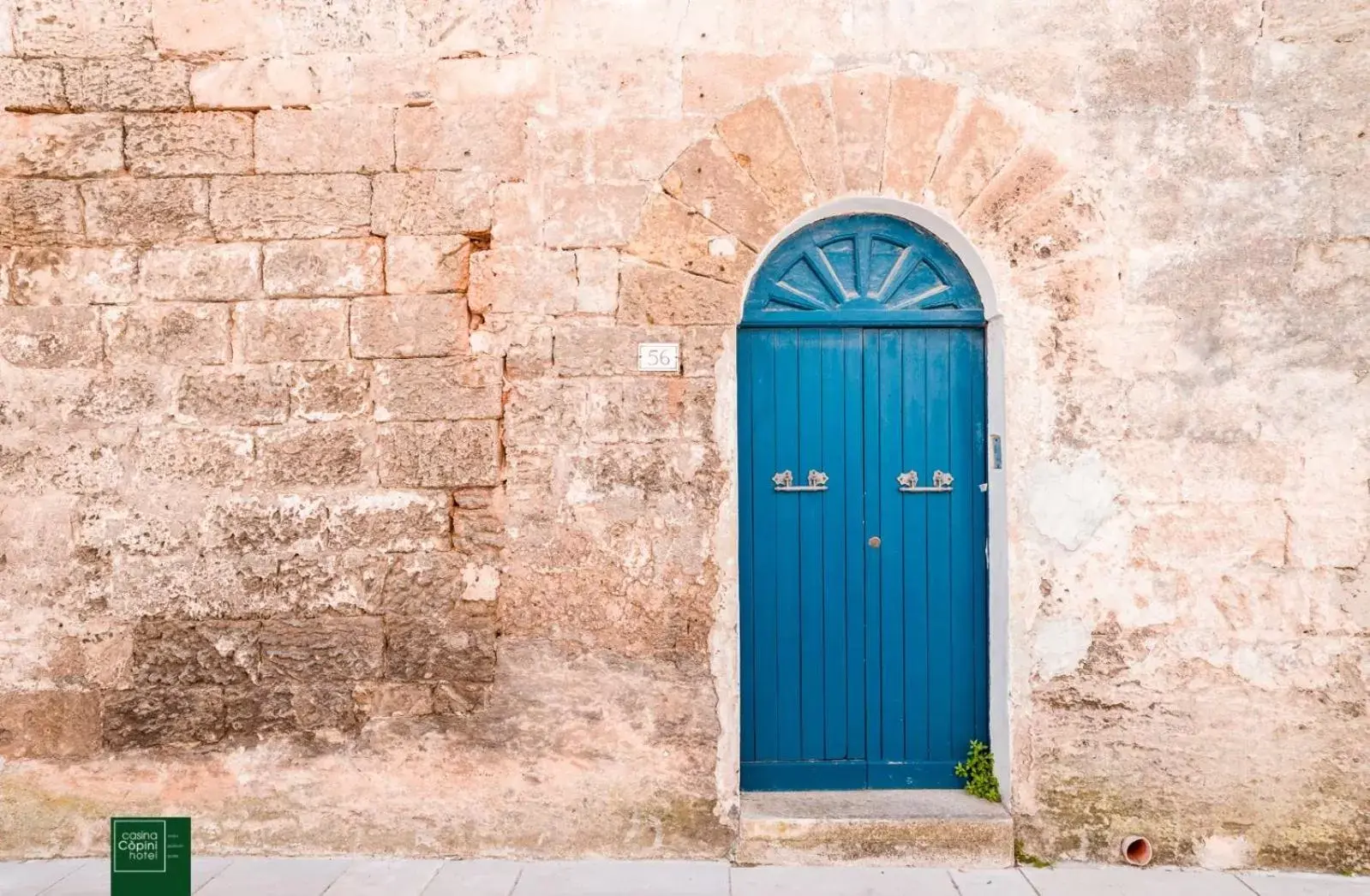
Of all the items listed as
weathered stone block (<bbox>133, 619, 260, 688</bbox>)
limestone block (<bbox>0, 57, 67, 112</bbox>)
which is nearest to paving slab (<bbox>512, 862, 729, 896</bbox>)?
weathered stone block (<bbox>133, 619, 260, 688</bbox>)

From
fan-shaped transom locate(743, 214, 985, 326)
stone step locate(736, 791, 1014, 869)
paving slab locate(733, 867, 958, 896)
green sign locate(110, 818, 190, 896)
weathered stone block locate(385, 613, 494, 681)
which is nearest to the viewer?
green sign locate(110, 818, 190, 896)

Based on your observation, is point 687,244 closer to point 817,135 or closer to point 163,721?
point 817,135

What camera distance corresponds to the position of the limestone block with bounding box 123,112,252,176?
358 centimetres

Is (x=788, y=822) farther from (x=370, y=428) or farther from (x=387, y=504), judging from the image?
(x=370, y=428)

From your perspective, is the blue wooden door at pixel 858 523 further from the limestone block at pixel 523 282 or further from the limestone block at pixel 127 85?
the limestone block at pixel 127 85

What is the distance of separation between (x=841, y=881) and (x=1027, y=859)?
0.73 meters

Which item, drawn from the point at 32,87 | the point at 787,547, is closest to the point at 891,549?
Answer: the point at 787,547

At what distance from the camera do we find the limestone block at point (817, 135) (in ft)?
11.4

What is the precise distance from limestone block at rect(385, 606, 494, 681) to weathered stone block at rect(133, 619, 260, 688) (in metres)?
0.57

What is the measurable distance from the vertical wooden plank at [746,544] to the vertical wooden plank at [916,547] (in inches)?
23.7

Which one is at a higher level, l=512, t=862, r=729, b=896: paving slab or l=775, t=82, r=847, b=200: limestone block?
l=775, t=82, r=847, b=200: limestone block

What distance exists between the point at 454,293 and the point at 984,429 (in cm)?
214

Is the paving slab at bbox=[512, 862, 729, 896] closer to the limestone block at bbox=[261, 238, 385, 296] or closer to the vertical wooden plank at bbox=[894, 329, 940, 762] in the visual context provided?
the vertical wooden plank at bbox=[894, 329, 940, 762]

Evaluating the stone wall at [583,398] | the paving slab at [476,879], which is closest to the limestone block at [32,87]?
the stone wall at [583,398]
